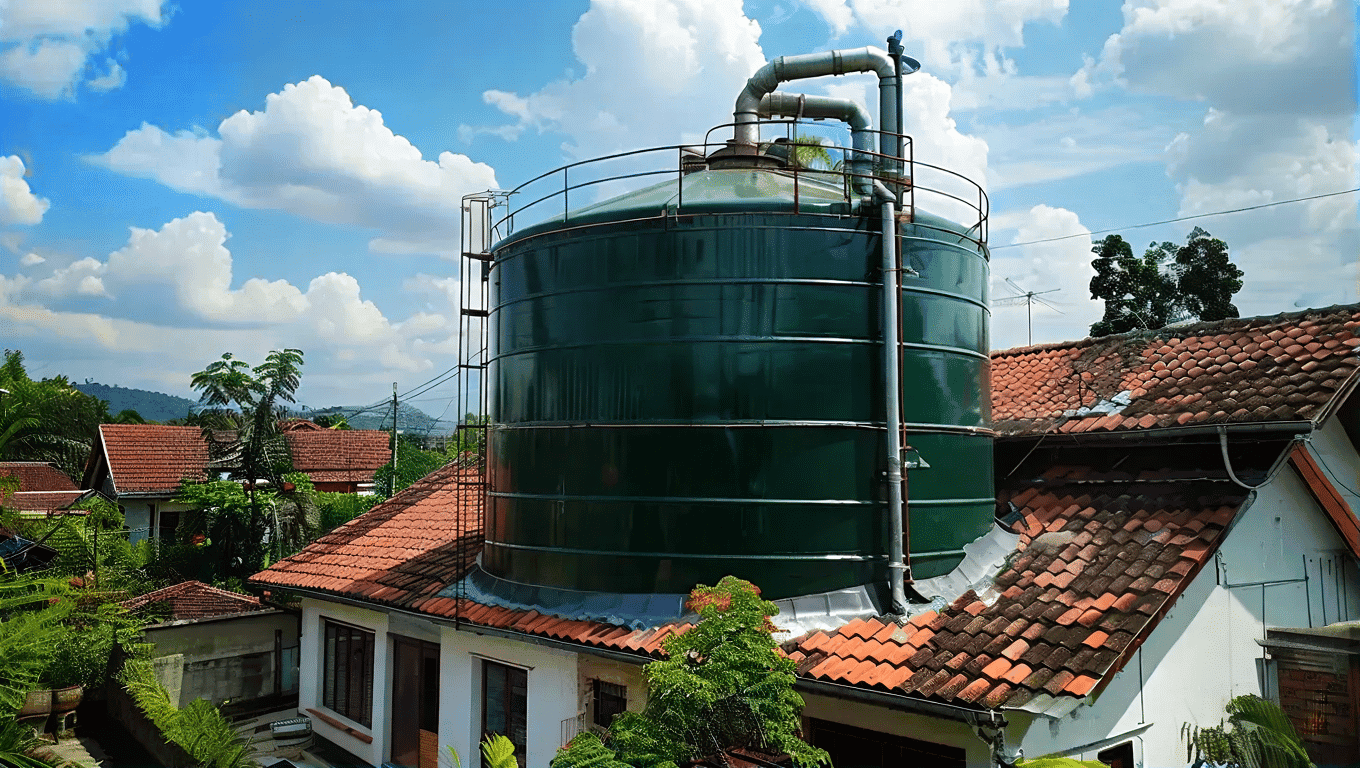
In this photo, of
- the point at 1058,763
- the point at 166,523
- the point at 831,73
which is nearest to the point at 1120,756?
the point at 1058,763

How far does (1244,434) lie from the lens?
10.3 meters

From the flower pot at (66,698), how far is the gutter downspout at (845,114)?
51.4ft

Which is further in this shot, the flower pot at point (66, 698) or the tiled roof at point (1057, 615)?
the flower pot at point (66, 698)

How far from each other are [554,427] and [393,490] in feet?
65.1

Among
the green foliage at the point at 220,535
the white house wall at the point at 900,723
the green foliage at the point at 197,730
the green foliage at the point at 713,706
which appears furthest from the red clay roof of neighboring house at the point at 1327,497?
the green foliage at the point at 220,535

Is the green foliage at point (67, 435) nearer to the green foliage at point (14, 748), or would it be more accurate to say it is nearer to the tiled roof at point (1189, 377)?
the green foliage at point (14, 748)

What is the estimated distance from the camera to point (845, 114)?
11.4 m

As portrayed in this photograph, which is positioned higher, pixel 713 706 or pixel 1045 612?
pixel 1045 612

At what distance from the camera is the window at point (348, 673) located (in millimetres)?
14641

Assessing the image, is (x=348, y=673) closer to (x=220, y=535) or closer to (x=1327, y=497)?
(x=220, y=535)

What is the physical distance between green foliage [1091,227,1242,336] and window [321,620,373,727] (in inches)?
1010

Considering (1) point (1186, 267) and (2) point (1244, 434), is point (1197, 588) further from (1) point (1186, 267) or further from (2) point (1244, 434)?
(1) point (1186, 267)

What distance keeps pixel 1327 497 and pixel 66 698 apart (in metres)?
19.8

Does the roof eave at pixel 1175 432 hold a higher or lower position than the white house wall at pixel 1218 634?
higher
